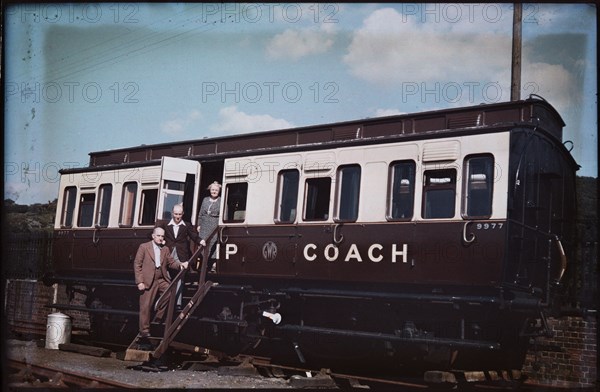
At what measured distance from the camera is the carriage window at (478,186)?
878cm

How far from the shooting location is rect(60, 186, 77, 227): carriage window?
44.6 ft

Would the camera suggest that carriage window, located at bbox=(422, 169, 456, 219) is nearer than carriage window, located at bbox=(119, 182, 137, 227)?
Yes

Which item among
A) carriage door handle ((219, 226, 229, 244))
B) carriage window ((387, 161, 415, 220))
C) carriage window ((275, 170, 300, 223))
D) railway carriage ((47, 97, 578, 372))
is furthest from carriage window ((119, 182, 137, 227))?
carriage window ((387, 161, 415, 220))

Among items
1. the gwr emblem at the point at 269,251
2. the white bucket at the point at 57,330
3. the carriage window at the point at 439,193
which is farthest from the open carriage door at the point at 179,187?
the carriage window at the point at 439,193

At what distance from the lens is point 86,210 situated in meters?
13.4

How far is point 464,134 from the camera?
9062 millimetres

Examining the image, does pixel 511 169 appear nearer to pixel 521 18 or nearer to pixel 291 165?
pixel 521 18

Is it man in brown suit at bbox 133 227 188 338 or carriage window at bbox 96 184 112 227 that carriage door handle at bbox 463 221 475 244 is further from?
carriage window at bbox 96 184 112 227

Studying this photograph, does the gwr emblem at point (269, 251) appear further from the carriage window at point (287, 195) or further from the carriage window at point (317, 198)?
the carriage window at point (317, 198)

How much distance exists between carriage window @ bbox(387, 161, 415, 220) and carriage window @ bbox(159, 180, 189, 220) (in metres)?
4.01

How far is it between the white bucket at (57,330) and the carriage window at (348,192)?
535 centimetres

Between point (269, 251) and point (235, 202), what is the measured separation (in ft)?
3.81

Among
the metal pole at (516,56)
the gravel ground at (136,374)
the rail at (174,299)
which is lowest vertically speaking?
the gravel ground at (136,374)

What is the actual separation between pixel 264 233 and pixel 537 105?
4483 mm
